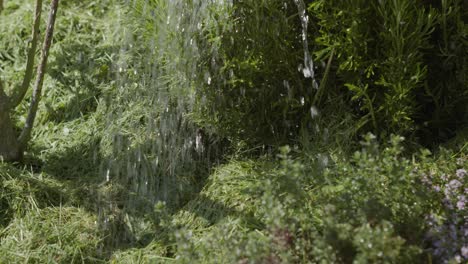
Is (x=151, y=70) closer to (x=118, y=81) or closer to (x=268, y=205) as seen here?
(x=118, y=81)

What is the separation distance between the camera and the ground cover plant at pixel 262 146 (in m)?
2.77

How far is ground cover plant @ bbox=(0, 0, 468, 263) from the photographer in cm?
277

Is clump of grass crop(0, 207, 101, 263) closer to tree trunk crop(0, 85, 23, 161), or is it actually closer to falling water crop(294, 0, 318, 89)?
tree trunk crop(0, 85, 23, 161)

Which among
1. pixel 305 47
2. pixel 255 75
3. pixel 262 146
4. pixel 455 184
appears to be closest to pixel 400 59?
pixel 305 47

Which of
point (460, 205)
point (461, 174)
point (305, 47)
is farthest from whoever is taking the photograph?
point (305, 47)

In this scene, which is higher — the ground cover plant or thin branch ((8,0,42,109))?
thin branch ((8,0,42,109))

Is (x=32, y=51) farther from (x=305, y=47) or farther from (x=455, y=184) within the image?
(x=455, y=184)

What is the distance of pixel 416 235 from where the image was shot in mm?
2723

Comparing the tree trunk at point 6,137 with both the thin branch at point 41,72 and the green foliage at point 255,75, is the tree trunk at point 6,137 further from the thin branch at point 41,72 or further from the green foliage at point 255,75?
the green foliage at point 255,75

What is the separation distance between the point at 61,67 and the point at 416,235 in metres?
2.87

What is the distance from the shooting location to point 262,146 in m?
3.69

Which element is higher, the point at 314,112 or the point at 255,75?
the point at 255,75

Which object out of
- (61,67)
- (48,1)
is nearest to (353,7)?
(61,67)

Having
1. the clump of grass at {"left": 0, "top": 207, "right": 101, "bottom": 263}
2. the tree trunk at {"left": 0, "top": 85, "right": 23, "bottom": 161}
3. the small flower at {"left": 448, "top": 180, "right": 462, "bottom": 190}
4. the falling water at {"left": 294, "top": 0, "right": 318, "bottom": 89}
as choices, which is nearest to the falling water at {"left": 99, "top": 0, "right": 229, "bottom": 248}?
the clump of grass at {"left": 0, "top": 207, "right": 101, "bottom": 263}
